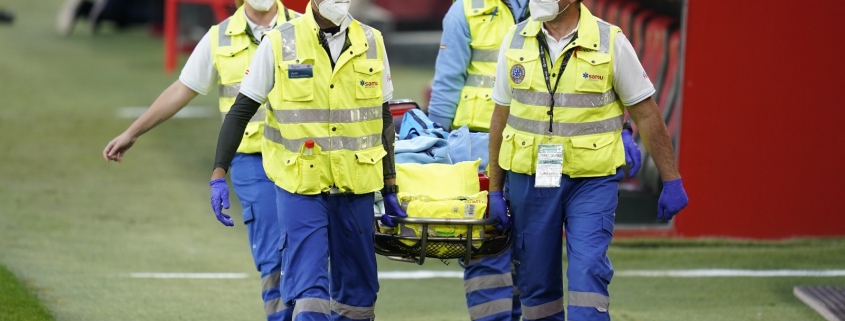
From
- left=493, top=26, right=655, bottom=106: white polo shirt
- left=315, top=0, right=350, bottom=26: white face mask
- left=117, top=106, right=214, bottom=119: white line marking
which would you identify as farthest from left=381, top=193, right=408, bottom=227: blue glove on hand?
left=117, top=106, right=214, bottom=119: white line marking

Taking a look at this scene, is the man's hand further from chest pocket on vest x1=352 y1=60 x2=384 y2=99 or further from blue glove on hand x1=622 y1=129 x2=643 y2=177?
blue glove on hand x1=622 y1=129 x2=643 y2=177

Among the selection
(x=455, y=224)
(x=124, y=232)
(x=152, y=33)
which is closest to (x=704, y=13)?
(x=455, y=224)

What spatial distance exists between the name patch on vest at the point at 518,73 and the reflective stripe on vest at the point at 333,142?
669 millimetres

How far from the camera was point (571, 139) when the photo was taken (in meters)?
5.39

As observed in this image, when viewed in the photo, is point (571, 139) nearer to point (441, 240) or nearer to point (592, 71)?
point (592, 71)

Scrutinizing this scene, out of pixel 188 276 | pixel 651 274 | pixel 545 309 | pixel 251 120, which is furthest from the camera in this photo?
pixel 651 274

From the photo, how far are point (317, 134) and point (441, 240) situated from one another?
0.69m

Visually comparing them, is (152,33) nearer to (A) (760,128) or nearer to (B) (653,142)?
(A) (760,128)

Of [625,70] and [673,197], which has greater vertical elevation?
[625,70]

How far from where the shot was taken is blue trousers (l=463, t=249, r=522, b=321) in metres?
6.26

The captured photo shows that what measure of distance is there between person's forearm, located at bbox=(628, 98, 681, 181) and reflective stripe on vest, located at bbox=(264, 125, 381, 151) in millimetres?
1172

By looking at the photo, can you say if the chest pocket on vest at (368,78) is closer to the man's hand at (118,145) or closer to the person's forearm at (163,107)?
the person's forearm at (163,107)

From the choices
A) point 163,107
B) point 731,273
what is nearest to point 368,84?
point 163,107

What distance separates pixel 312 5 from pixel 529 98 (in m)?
1.03
